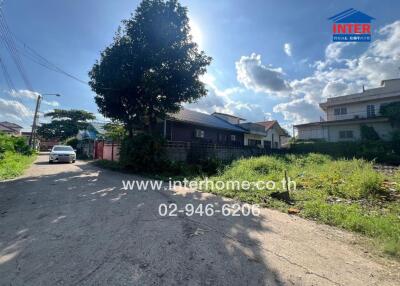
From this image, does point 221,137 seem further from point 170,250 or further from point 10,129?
point 10,129

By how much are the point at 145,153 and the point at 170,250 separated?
9.13 m

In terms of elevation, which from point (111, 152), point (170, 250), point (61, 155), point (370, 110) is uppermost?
point (370, 110)

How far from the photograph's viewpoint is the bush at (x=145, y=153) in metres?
12.0

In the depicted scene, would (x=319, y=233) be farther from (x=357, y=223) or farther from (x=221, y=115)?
(x=221, y=115)

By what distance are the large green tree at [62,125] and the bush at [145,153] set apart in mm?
42664

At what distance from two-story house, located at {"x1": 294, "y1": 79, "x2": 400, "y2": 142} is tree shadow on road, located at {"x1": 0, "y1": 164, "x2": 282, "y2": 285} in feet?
81.3

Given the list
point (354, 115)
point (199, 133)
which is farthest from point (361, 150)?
point (199, 133)

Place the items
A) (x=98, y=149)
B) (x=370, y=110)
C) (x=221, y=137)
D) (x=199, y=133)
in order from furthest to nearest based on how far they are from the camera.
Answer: (x=370, y=110) → (x=98, y=149) → (x=221, y=137) → (x=199, y=133)

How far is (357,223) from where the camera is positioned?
4.51 meters

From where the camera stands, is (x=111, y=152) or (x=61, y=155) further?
(x=111, y=152)

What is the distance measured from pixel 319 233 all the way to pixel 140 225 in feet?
11.9

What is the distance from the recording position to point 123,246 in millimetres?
3365

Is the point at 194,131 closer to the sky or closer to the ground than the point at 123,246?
closer to the sky

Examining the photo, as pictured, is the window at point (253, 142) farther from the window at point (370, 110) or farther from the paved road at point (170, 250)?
the paved road at point (170, 250)
